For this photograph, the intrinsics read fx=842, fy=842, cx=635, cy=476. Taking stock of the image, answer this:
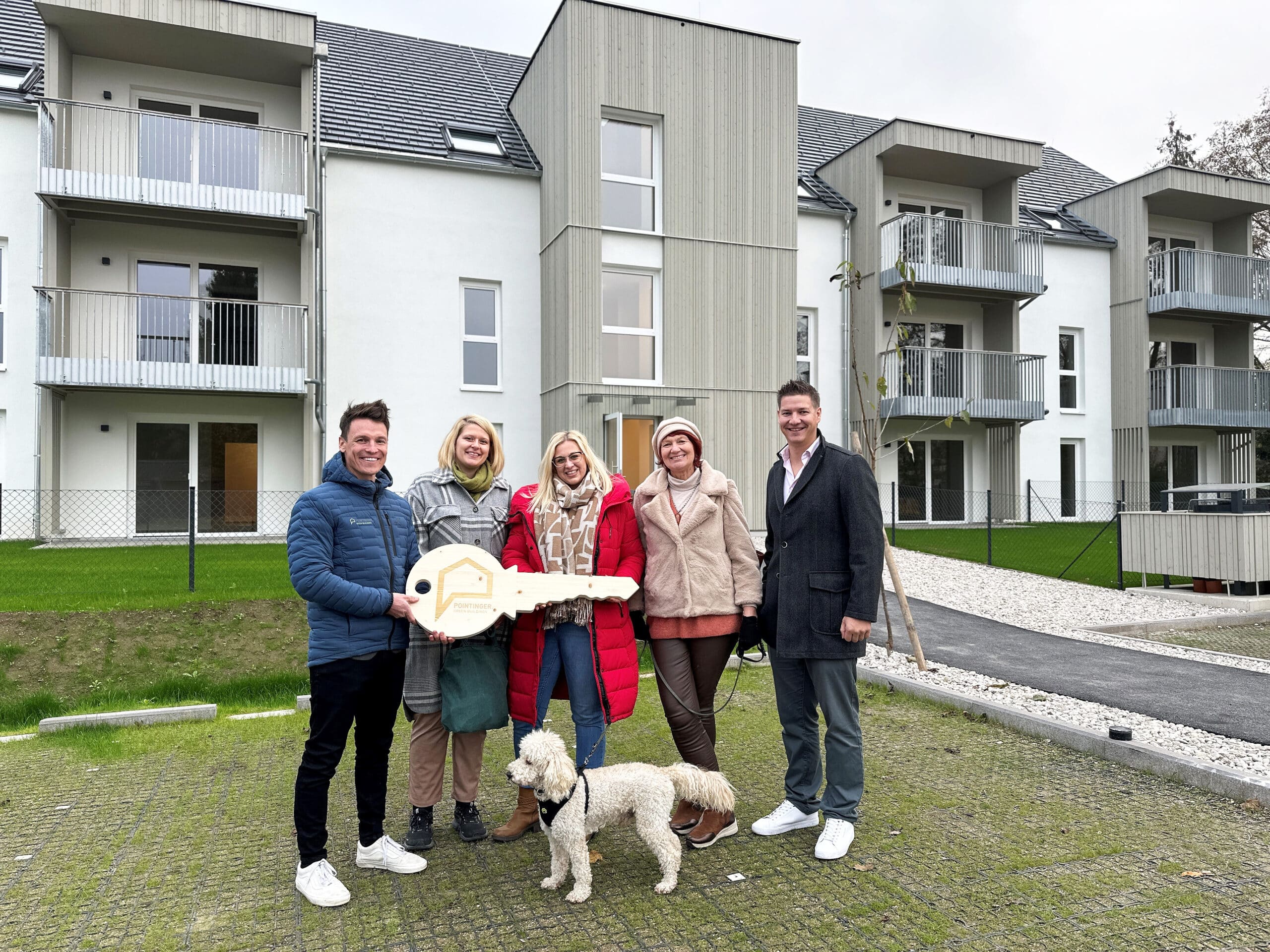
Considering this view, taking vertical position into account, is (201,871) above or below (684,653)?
below

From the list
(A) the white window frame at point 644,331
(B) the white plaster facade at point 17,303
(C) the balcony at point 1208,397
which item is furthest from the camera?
(C) the balcony at point 1208,397

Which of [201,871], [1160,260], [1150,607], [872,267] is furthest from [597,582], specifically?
[1160,260]

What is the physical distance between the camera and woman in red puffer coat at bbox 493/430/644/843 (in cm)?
378

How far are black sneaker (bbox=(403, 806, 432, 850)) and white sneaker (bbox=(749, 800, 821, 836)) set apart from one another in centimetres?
150

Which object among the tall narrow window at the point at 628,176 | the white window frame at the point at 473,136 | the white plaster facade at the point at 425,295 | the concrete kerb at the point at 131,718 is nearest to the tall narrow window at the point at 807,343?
the tall narrow window at the point at 628,176

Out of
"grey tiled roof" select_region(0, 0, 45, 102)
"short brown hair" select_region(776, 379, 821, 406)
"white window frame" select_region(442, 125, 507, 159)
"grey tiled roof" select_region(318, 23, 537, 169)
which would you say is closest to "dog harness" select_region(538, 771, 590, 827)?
"short brown hair" select_region(776, 379, 821, 406)

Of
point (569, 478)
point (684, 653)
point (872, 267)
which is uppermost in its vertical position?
point (872, 267)

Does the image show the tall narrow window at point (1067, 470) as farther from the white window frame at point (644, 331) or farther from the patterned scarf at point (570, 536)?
the patterned scarf at point (570, 536)

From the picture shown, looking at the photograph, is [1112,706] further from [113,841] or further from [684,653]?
[113,841]

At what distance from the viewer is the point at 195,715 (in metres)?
6.07

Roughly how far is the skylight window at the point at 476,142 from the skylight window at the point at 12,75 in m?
7.68

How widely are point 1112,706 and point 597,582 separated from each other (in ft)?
15.4

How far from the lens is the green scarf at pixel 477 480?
3.93 m

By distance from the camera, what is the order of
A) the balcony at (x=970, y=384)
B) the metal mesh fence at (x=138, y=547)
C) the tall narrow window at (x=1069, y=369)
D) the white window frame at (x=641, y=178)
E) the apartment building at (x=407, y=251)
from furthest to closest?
the tall narrow window at (x=1069, y=369) < the balcony at (x=970, y=384) < the white window frame at (x=641, y=178) < the apartment building at (x=407, y=251) < the metal mesh fence at (x=138, y=547)
